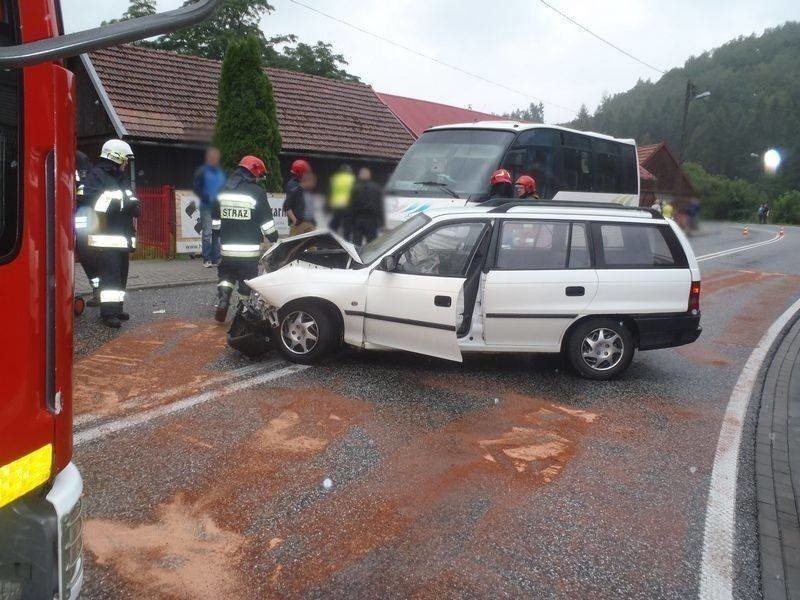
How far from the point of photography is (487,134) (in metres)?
11.7

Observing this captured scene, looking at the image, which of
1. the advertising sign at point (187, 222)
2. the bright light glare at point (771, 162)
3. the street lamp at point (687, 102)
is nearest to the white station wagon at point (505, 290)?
the advertising sign at point (187, 222)

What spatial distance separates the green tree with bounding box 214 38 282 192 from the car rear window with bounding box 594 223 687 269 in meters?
11.7

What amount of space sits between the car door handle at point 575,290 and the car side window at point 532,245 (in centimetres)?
22

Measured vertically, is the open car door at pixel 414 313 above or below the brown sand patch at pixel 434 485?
above

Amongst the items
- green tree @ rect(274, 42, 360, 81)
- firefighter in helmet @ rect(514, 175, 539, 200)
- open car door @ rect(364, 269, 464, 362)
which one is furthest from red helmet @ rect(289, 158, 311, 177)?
green tree @ rect(274, 42, 360, 81)

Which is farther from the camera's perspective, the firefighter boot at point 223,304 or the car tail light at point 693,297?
the firefighter boot at point 223,304

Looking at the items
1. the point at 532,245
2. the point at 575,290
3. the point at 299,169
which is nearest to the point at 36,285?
the point at 532,245

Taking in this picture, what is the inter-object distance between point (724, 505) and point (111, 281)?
651 centimetres

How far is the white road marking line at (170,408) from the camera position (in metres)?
4.57

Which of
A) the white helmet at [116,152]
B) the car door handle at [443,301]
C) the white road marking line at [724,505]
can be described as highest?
the white helmet at [116,152]

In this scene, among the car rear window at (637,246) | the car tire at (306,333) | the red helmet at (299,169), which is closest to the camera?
the car tire at (306,333)

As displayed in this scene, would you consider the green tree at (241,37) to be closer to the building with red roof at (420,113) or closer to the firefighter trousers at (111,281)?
the building with red roof at (420,113)

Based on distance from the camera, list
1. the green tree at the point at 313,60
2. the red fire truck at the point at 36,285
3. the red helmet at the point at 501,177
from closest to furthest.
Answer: the red fire truck at the point at 36,285 < the red helmet at the point at 501,177 < the green tree at the point at 313,60

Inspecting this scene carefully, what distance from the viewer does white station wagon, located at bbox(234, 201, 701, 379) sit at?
6.16m
